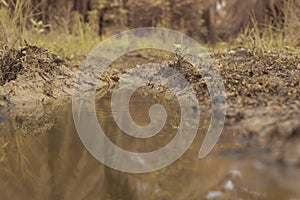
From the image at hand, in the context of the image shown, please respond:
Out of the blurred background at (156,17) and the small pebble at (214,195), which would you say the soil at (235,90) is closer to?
the small pebble at (214,195)

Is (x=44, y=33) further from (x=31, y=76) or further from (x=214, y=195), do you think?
(x=214, y=195)

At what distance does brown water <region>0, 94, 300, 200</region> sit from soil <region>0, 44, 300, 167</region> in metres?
0.11

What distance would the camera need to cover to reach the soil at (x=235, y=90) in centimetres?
206

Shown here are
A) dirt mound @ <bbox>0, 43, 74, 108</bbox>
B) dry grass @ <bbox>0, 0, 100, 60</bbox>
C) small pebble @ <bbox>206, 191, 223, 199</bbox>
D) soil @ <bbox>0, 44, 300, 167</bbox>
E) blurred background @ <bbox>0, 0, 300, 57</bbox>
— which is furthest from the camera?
blurred background @ <bbox>0, 0, 300, 57</bbox>

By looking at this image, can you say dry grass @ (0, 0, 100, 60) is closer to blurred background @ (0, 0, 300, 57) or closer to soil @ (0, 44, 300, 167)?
blurred background @ (0, 0, 300, 57)

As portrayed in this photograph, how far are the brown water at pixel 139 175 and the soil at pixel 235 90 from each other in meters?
0.11

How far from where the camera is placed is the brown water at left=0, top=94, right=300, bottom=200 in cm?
169

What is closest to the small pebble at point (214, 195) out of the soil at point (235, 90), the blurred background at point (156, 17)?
the soil at point (235, 90)

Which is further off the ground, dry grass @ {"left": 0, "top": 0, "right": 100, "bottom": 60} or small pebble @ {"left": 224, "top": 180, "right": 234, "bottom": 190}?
dry grass @ {"left": 0, "top": 0, "right": 100, "bottom": 60}

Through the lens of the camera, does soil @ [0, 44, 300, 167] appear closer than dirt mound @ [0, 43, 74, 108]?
Yes

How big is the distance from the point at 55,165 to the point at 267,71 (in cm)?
196

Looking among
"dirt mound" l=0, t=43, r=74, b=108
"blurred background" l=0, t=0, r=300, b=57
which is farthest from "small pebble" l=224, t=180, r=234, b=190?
"blurred background" l=0, t=0, r=300, b=57

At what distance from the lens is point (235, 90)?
2.99 m

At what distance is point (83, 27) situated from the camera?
6152 millimetres
